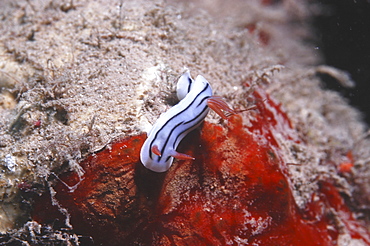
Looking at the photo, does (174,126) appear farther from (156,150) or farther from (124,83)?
(124,83)

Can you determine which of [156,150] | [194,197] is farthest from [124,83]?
[194,197]

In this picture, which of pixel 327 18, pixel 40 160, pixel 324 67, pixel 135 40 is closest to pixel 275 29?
pixel 327 18

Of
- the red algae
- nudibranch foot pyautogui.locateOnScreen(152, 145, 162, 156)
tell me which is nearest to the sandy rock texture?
the red algae

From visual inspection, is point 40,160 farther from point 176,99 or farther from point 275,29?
point 275,29

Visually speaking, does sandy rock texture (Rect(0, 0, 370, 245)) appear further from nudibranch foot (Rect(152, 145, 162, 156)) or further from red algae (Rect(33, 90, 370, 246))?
nudibranch foot (Rect(152, 145, 162, 156))

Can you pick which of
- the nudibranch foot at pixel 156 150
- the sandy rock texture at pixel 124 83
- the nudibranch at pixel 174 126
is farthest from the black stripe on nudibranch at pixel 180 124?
the sandy rock texture at pixel 124 83

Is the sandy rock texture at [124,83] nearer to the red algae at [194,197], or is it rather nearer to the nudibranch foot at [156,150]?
the red algae at [194,197]
